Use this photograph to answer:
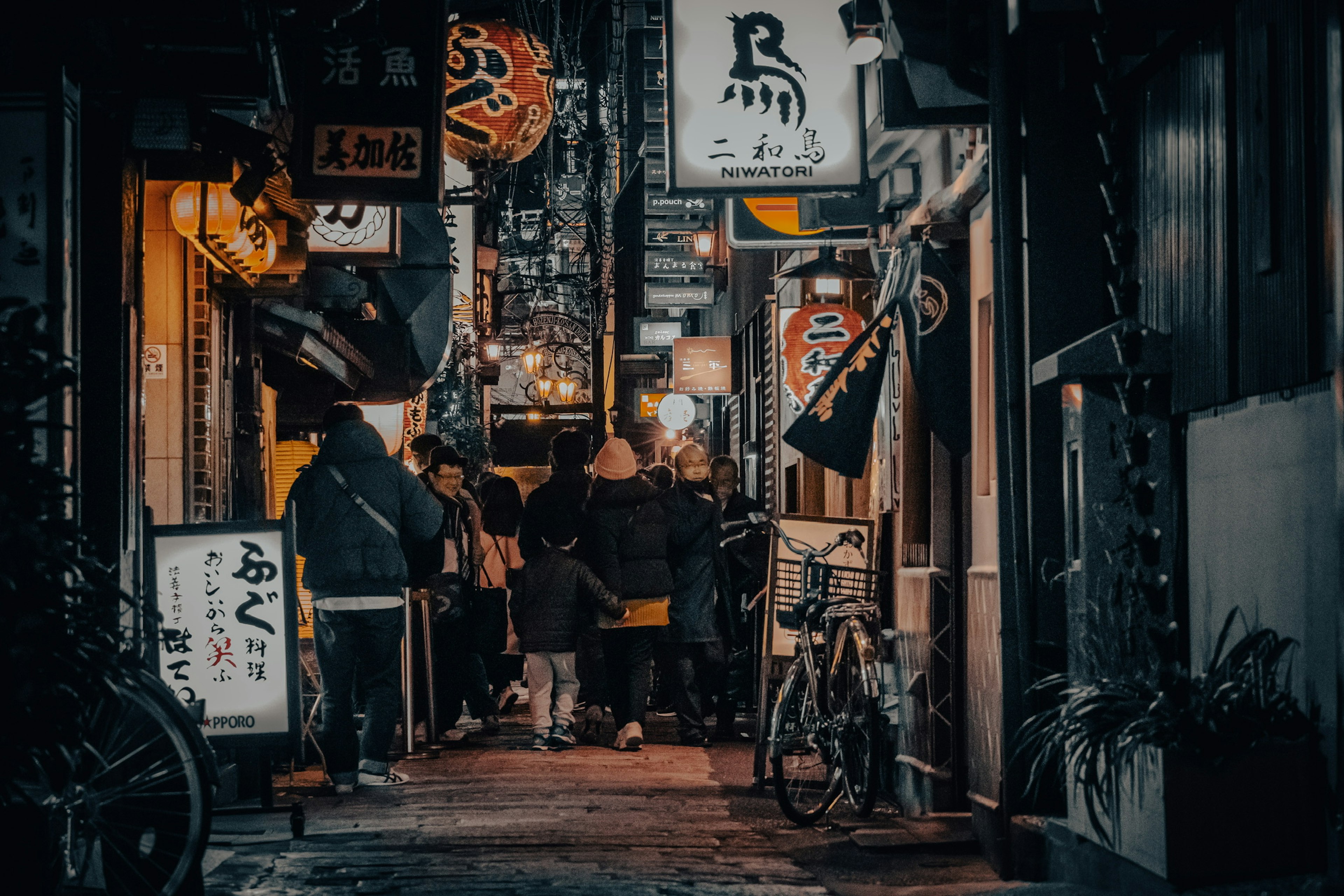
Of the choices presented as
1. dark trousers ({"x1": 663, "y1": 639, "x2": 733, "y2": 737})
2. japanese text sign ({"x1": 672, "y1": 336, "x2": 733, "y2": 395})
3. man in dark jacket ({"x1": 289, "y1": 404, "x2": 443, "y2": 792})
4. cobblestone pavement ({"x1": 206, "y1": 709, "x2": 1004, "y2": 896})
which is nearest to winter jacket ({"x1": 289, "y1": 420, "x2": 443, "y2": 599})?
man in dark jacket ({"x1": 289, "y1": 404, "x2": 443, "y2": 792})

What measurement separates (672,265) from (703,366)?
472 centimetres

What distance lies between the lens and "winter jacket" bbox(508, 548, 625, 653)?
13.6 m

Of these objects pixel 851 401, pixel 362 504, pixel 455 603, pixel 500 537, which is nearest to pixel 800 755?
pixel 851 401

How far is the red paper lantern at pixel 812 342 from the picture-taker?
1473cm

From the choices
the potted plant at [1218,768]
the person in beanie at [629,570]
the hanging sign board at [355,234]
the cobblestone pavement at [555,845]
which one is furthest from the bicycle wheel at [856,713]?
the hanging sign board at [355,234]

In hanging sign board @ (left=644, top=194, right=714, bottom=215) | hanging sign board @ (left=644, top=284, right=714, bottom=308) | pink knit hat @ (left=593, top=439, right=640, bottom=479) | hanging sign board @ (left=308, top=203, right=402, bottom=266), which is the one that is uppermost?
hanging sign board @ (left=644, top=194, right=714, bottom=215)

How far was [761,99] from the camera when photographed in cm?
1114

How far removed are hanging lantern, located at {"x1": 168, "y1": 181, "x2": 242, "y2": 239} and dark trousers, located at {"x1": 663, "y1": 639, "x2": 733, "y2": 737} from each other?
5360 millimetres

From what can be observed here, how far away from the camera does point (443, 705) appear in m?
14.2

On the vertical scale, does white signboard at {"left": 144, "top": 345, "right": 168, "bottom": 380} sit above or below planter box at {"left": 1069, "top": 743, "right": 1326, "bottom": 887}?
above

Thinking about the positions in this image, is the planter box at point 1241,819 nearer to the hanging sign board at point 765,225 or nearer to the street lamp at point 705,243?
the hanging sign board at point 765,225

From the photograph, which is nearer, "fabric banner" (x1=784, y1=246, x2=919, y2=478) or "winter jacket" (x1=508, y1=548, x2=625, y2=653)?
"fabric banner" (x1=784, y1=246, x2=919, y2=478)

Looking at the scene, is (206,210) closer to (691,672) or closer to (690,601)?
(690,601)

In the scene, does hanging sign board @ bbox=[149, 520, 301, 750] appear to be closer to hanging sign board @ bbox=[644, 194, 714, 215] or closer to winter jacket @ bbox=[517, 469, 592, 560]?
winter jacket @ bbox=[517, 469, 592, 560]
